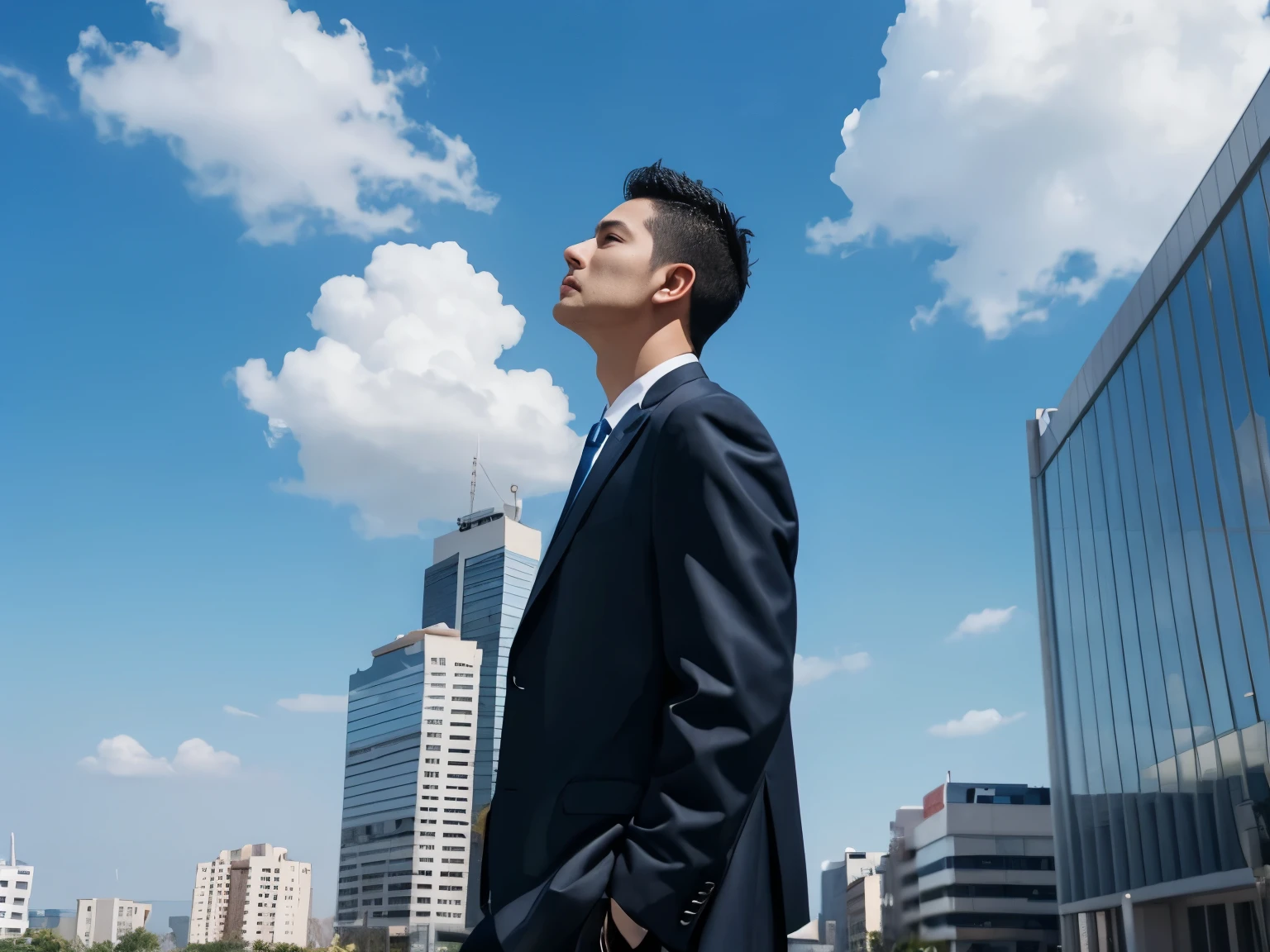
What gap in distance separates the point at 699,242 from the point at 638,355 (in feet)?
0.86

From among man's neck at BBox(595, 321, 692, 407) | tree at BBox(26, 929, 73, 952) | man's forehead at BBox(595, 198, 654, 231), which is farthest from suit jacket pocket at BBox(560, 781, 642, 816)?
tree at BBox(26, 929, 73, 952)

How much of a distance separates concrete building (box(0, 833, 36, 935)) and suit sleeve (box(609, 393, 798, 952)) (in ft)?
449

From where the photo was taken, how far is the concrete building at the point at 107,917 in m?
132

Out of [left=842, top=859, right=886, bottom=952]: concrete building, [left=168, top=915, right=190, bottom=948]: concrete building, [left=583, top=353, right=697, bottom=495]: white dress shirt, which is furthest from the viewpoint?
[left=168, top=915, right=190, bottom=948]: concrete building

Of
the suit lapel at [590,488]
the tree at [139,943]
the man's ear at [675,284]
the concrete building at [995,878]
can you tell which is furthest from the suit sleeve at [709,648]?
the tree at [139,943]

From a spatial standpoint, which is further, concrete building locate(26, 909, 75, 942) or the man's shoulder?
concrete building locate(26, 909, 75, 942)

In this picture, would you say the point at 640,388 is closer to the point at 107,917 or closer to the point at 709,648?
the point at 709,648

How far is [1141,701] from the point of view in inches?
773

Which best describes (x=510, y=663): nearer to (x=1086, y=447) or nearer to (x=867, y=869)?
(x=1086, y=447)

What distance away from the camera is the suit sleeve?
145 centimetres

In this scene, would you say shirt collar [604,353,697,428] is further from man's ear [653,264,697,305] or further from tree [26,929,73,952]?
tree [26,929,73,952]

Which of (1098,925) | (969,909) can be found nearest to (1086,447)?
(1098,925)

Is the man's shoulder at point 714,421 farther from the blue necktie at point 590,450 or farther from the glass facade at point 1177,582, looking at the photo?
the glass facade at point 1177,582

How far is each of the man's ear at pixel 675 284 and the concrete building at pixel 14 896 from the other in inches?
5384
